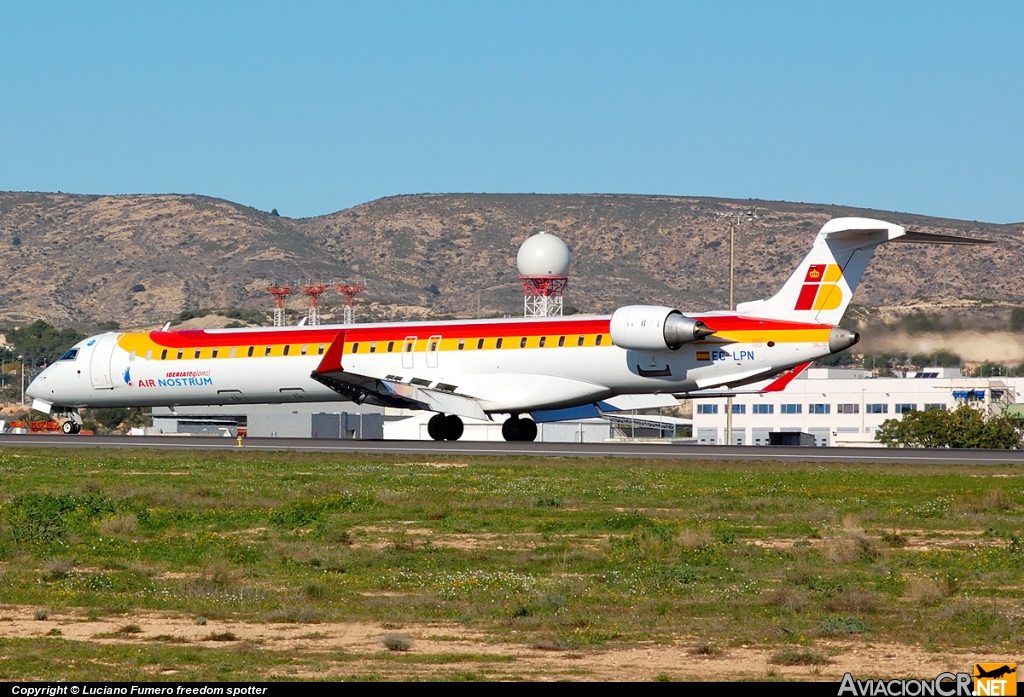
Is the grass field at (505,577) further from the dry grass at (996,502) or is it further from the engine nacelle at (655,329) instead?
the engine nacelle at (655,329)

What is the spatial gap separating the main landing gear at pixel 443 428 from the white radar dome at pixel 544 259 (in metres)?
33.2

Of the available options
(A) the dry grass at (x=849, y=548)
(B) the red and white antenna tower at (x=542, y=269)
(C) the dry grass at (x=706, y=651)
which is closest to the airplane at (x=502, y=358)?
(A) the dry grass at (x=849, y=548)

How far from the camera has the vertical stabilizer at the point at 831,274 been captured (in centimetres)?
3753

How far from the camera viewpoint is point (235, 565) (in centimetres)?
1744

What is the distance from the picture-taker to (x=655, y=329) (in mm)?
37844

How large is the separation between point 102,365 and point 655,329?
19.2 m

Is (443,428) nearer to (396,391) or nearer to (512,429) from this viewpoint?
(512,429)

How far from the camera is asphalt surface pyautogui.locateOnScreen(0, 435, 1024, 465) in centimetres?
3516

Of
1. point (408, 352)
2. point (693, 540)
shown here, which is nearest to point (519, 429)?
point (408, 352)

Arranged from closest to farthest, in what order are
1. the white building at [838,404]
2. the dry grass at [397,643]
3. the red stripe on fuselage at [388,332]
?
the dry grass at [397,643] < the red stripe on fuselage at [388,332] < the white building at [838,404]

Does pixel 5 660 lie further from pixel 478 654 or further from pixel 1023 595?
pixel 1023 595

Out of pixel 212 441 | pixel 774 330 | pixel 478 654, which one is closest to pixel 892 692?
pixel 478 654

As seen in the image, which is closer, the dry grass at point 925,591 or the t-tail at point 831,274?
the dry grass at point 925,591

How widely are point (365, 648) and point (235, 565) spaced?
5193mm
